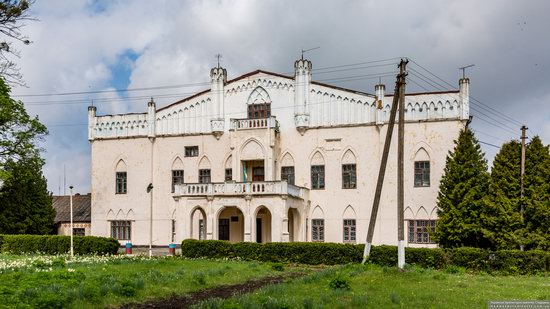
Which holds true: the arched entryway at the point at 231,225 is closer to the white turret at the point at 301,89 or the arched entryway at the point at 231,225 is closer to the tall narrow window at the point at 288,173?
the tall narrow window at the point at 288,173

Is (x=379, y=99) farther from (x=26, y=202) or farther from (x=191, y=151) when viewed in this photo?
(x=26, y=202)

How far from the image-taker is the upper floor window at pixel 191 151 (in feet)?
148

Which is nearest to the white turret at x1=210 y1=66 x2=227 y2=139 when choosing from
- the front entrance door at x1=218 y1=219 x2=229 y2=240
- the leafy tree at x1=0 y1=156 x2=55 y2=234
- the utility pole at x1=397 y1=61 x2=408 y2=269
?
the front entrance door at x1=218 y1=219 x2=229 y2=240

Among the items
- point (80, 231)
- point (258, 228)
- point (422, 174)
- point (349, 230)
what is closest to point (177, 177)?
point (258, 228)

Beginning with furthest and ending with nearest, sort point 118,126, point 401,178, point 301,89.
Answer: point 118,126, point 301,89, point 401,178

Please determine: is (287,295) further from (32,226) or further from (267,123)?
(32,226)

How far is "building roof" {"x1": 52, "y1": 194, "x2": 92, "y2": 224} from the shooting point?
51.7 meters

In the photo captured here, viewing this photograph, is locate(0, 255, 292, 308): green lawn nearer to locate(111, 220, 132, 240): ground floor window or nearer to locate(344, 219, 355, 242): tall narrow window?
locate(344, 219, 355, 242): tall narrow window

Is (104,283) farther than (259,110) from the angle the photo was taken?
No

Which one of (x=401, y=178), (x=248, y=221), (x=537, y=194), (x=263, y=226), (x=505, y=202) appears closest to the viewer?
(x=401, y=178)

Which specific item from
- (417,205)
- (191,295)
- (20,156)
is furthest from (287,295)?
(20,156)

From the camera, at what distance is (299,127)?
140 feet

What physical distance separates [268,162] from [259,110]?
426 cm

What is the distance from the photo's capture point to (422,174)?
1572 inches
